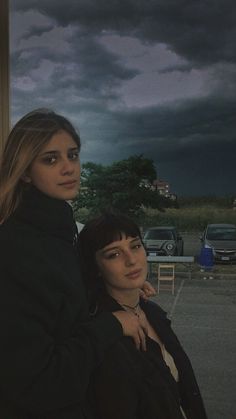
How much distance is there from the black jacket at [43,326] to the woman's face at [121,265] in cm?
13

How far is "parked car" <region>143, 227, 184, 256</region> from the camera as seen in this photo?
2176 mm

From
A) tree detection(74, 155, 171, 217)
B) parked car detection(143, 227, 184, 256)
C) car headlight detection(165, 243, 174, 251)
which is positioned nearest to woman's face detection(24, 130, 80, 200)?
tree detection(74, 155, 171, 217)

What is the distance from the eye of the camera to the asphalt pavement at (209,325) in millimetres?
2317

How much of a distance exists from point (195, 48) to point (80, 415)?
1757 mm

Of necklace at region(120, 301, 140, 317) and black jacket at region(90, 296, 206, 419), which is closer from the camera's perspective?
black jacket at region(90, 296, 206, 419)

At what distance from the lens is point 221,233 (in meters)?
2.25

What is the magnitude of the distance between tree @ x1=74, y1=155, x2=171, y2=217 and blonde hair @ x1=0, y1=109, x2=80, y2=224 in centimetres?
115

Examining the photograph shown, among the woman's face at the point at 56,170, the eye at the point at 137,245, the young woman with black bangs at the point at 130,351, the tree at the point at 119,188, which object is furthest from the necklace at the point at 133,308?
the tree at the point at 119,188

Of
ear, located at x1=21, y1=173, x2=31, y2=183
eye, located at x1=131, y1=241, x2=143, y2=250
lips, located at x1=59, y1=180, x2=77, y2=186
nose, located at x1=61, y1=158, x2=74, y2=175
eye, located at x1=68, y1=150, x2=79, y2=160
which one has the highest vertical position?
eye, located at x1=68, y1=150, x2=79, y2=160

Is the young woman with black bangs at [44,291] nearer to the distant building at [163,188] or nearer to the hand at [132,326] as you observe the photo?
the hand at [132,326]

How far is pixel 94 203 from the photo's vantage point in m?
2.05

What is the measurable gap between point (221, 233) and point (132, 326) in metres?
1.44

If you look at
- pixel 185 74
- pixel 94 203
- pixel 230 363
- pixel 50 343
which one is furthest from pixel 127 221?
pixel 230 363

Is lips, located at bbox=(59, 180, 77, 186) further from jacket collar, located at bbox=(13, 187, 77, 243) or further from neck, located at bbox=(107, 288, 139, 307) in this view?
neck, located at bbox=(107, 288, 139, 307)
